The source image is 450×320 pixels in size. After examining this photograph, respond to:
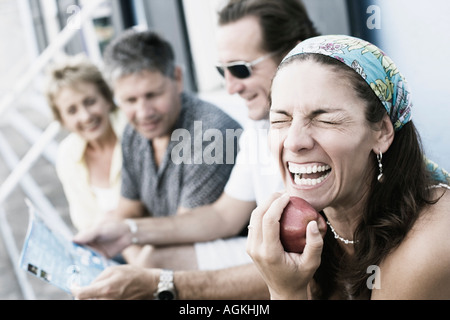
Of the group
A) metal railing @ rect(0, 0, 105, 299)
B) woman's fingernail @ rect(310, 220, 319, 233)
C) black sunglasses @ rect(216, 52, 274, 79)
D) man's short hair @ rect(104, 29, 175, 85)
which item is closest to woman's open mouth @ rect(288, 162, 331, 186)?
woman's fingernail @ rect(310, 220, 319, 233)

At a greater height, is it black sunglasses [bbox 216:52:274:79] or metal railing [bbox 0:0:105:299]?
black sunglasses [bbox 216:52:274:79]

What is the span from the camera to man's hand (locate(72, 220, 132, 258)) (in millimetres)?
2616


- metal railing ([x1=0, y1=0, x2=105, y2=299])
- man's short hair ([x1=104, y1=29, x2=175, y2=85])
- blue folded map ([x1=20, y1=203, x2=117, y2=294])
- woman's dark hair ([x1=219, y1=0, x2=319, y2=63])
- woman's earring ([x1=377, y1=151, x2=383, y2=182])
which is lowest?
metal railing ([x1=0, y1=0, x2=105, y2=299])

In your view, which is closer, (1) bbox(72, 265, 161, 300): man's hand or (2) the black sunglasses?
(1) bbox(72, 265, 161, 300): man's hand

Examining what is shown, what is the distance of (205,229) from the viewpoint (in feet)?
9.13

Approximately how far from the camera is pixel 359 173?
1.62 m

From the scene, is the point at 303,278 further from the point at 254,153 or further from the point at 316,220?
the point at 254,153

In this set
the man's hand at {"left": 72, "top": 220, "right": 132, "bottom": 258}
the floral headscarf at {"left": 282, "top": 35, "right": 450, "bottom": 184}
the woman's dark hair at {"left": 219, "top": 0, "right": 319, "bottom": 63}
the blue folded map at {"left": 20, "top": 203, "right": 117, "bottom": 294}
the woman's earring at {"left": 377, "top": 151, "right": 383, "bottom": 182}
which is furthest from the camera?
the man's hand at {"left": 72, "top": 220, "right": 132, "bottom": 258}

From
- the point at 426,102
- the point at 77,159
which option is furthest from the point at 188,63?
the point at 426,102

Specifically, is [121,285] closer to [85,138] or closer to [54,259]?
[54,259]

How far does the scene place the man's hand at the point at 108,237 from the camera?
2616mm

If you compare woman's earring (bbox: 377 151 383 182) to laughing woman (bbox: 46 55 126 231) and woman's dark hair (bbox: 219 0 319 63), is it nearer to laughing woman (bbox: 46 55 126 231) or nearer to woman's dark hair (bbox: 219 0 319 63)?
woman's dark hair (bbox: 219 0 319 63)

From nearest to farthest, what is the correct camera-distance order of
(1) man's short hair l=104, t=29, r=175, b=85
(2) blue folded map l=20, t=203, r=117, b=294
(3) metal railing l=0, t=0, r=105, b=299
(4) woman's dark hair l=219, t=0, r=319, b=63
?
(2) blue folded map l=20, t=203, r=117, b=294 → (4) woman's dark hair l=219, t=0, r=319, b=63 → (1) man's short hair l=104, t=29, r=175, b=85 → (3) metal railing l=0, t=0, r=105, b=299
